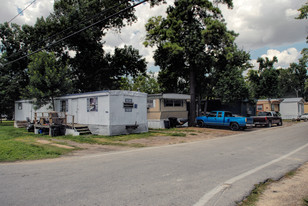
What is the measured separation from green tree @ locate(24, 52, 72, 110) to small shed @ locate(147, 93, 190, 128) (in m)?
8.74

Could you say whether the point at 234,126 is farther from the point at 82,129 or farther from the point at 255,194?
the point at 255,194

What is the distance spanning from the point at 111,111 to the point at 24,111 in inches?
638

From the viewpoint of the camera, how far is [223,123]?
22.9 m

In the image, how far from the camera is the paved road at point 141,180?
4516 mm

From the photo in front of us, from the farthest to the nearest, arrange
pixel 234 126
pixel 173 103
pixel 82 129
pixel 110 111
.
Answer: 1. pixel 173 103
2. pixel 234 126
3. pixel 82 129
4. pixel 110 111

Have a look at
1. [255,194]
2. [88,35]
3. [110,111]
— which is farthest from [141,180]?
[88,35]

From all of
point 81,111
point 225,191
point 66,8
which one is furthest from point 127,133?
point 66,8

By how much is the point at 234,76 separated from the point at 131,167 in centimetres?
2434

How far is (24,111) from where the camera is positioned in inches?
1094

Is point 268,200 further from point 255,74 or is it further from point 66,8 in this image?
point 255,74

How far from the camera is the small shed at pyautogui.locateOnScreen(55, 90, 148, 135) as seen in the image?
17406mm

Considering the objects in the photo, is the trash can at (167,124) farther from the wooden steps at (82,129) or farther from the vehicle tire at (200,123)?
the wooden steps at (82,129)

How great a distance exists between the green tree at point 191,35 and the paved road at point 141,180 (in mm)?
17621

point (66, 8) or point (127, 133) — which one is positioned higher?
point (66, 8)
